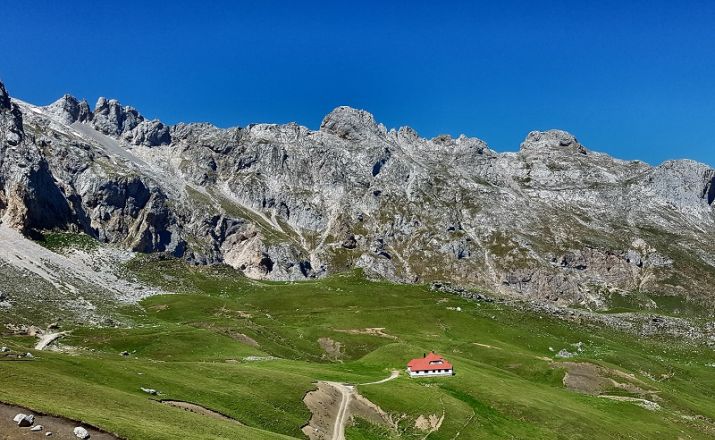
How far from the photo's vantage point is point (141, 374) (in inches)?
2265

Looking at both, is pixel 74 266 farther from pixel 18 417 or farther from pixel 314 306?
pixel 18 417

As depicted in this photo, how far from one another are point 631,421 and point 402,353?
44.0 metres

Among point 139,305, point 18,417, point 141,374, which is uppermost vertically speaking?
point 18,417

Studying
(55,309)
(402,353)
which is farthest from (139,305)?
(402,353)

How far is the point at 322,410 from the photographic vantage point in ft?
201

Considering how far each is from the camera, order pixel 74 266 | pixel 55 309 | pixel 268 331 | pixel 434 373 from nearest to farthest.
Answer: pixel 434 373 < pixel 55 309 < pixel 268 331 < pixel 74 266

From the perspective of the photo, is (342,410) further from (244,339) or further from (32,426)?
(244,339)

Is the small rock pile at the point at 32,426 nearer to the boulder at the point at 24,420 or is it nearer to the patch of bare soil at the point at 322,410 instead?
the boulder at the point at 24,420

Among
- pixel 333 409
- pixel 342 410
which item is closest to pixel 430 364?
pixel 342 410

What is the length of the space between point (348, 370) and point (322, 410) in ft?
105

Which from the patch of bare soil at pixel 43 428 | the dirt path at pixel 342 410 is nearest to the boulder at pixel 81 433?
the patch of bare soil at pixel 43 428

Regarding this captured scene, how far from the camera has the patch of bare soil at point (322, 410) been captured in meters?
55.5

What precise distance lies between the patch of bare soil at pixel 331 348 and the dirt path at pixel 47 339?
57856 millimetres

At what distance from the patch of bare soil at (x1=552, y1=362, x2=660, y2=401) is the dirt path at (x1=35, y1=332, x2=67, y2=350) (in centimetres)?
9953
